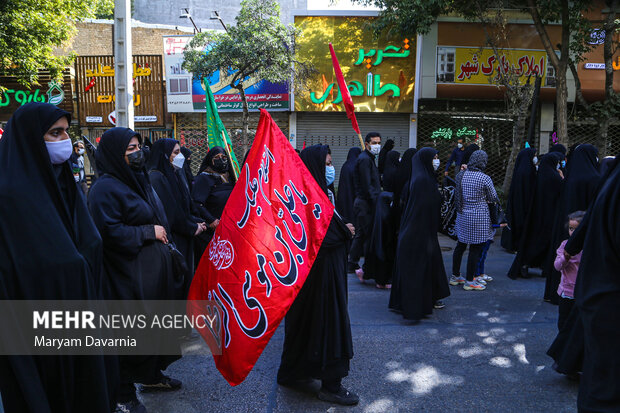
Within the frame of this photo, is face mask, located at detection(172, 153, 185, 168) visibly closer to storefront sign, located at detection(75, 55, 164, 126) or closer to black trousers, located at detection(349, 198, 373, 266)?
black trousers, located at detection(349, 198, 373, 266)

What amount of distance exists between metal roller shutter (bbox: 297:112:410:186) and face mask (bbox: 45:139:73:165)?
1404cm

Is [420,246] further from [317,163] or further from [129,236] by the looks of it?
[129,236]

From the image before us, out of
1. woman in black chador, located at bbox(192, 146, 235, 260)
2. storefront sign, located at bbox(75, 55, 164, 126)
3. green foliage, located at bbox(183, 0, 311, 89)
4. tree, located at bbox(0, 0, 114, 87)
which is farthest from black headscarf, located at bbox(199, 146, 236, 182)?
storefront sign, located at bbox(75, 55, 164, 126)

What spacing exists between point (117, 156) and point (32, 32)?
14.0 metres

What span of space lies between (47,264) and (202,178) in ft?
10.3

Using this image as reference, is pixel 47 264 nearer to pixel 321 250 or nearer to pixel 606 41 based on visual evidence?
pixel 321 250

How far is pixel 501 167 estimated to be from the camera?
53.3 ft

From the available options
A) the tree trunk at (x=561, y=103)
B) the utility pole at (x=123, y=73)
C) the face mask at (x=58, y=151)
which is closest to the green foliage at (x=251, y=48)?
the utility pole at (x=123, y=73)

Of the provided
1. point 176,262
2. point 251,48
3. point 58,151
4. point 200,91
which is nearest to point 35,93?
point 200,91

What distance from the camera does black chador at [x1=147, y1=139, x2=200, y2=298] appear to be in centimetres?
457

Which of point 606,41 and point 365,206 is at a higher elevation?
point 606,41

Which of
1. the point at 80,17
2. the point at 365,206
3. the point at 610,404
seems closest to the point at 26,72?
the point at 80,17

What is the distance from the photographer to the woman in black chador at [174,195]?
458cm

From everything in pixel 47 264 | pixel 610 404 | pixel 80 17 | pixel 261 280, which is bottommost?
pixel 610 404
